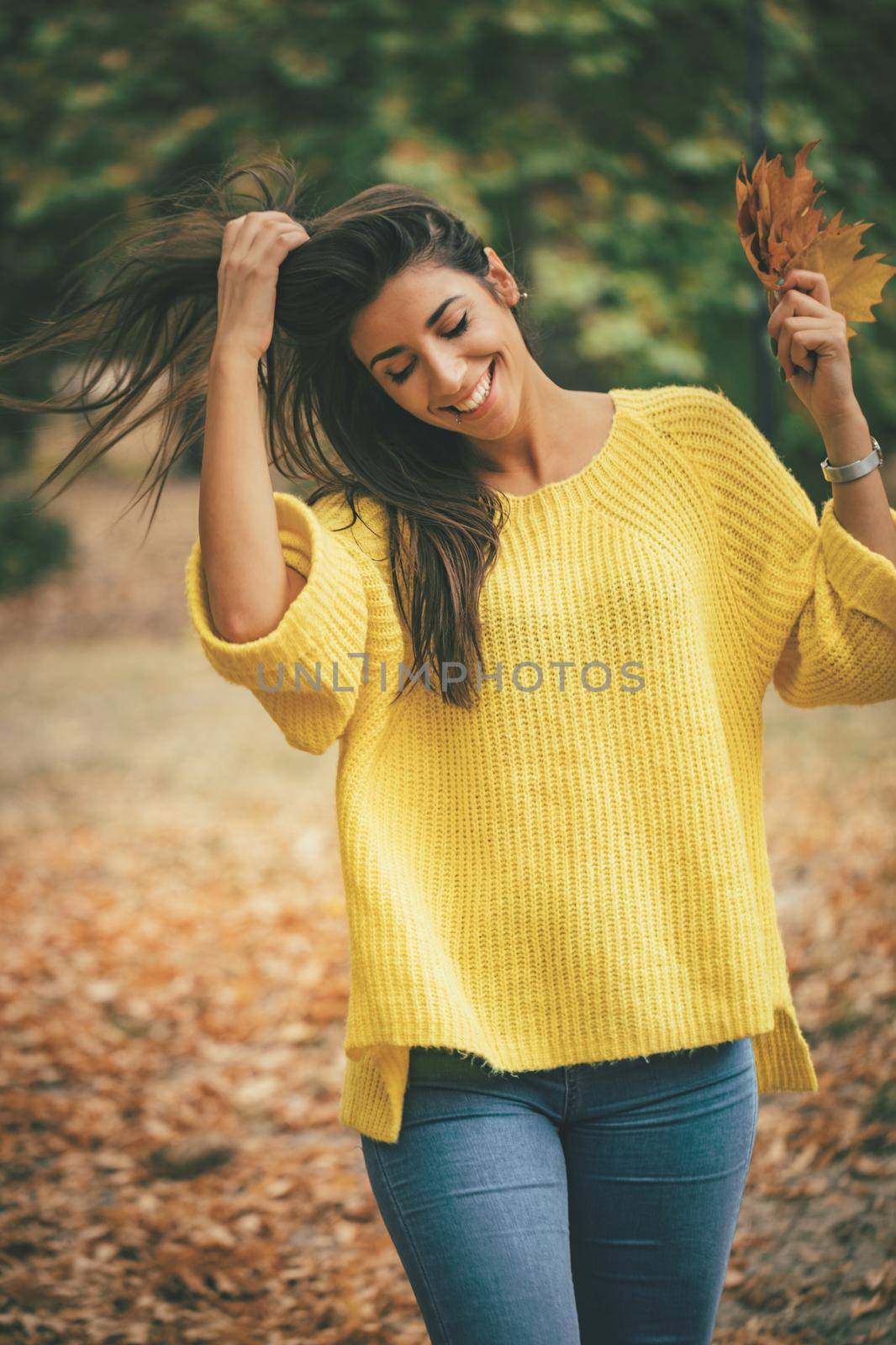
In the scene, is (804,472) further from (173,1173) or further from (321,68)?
(173,1173)

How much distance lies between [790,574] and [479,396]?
512 mm

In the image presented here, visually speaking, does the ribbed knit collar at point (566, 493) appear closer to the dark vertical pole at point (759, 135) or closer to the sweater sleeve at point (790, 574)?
the sweater sleeve at point (790, 574)

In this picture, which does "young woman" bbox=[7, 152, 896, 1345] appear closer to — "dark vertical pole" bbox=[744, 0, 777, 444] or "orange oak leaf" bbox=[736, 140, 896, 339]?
"orange oak leaf" bbox=[736, 140, 896, 339]

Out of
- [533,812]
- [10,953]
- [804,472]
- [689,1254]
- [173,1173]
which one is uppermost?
[533,812]

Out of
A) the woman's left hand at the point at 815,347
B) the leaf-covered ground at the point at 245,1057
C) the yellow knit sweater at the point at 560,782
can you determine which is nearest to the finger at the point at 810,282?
the woman's left hand at the point at 815,347

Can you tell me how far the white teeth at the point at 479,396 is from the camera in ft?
5.58

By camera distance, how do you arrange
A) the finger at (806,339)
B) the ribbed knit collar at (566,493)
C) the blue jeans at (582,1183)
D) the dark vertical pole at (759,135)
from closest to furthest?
the blue jeans at (582,1183)
the finger at (806,339)
the ribbed knit collar at (566,493)
the dark vertical pole at (759,135)

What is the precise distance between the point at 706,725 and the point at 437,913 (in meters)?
0.46

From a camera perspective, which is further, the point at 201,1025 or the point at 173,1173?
the point at 201,1025

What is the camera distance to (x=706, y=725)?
5.50 feet

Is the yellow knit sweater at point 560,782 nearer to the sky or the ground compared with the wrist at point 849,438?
nearer to the ground

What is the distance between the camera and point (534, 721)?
1.66m

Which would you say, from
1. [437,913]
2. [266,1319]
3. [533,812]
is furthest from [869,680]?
[266,1319]

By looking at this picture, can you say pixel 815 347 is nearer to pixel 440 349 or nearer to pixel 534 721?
pixel 440 349
